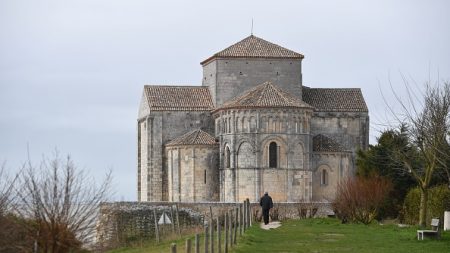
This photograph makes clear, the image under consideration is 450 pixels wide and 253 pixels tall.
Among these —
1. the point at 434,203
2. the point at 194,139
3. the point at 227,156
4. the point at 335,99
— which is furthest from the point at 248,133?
the point at 434,203

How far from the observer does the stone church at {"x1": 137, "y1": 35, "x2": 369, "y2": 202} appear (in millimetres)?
59906

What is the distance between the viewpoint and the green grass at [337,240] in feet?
95.9

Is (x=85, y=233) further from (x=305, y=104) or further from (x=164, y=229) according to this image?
(x=305, y=104)

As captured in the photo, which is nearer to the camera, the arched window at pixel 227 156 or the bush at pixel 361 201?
the bush at pixel 361 201

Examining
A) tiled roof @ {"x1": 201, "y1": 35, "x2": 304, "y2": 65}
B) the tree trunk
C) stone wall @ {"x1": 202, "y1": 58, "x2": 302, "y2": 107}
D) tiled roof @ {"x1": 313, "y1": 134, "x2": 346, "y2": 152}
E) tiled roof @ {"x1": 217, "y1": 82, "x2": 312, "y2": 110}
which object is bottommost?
the tree trunk

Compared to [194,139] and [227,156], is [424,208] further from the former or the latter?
[194,139]

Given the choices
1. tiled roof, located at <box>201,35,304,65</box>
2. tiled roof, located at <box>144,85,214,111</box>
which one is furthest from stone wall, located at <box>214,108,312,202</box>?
tiled roof, located at <box>201,35,304,65</box>

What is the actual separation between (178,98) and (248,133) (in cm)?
586

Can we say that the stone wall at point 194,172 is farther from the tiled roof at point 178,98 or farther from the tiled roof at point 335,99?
the tiled roof at point 335,99

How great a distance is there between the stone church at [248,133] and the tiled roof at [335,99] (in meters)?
0.05

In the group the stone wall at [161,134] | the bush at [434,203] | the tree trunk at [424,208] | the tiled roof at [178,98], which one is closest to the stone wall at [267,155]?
the stone wall at [161,134]

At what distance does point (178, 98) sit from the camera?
64.2 m

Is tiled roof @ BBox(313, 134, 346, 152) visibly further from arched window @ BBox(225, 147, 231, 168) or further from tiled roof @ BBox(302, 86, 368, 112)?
arched window @ BBox(225, 147, 231, 168)

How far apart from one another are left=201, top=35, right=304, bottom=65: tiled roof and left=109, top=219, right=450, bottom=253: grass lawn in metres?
24.0
